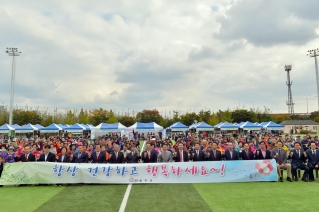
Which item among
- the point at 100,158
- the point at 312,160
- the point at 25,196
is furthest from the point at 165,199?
the point at 312,160

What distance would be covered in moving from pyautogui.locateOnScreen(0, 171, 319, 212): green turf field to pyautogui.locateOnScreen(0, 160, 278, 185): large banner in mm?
263

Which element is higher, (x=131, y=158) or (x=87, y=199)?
(x=131, y=158)

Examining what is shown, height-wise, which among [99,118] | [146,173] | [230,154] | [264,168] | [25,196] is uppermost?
[99,118]

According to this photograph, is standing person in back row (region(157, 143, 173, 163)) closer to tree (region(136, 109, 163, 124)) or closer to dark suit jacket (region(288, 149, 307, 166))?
dark suit jacket (region(288, 149, 307, 166))

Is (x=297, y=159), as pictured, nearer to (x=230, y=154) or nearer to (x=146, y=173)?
(x=230, y=154)

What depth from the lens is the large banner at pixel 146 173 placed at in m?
9.52

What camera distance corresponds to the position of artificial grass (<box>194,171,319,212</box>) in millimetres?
6453

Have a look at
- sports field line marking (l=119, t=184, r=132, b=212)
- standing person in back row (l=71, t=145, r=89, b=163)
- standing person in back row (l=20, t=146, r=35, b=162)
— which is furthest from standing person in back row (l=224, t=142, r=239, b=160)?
standing person in back row (l=20, t=146, r=35, b=162)

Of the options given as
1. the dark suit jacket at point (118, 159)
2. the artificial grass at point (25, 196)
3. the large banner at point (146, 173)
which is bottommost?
the artificial grass at point (25, 196)

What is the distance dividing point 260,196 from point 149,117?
65872 mm

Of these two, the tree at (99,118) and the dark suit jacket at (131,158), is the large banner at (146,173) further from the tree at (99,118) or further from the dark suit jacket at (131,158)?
the tree at (99,118)

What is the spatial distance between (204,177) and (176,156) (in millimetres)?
1932

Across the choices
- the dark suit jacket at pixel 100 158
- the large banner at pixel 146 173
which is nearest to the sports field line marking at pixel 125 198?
the large banner at pixel 146 173

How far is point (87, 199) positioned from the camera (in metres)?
7.57
